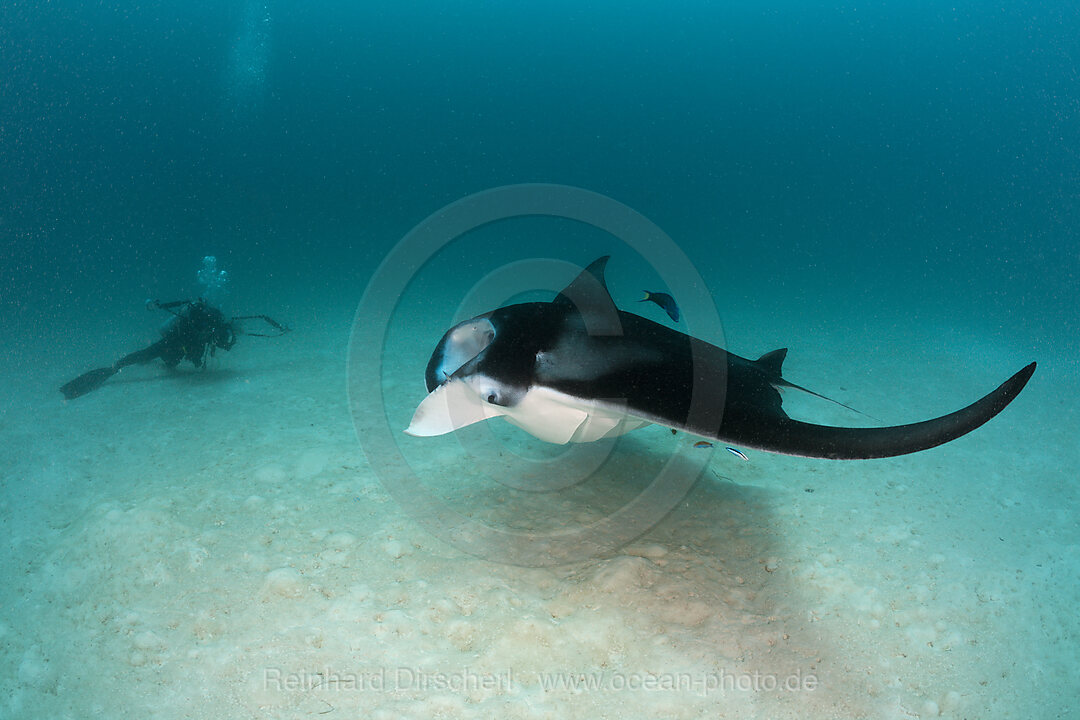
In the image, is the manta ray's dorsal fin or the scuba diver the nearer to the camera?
the manta ray's dorsal fin

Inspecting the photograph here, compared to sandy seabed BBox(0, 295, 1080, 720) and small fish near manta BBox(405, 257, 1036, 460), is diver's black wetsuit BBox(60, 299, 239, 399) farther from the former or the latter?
small fish near manta BBox(405, 257, 1036, 460)

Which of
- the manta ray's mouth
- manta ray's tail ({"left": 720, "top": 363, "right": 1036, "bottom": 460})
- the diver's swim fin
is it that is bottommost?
the diver's swim fin

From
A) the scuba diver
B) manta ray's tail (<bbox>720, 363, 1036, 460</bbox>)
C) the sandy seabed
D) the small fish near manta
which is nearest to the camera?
manta ray's tail (<bbox>720, 363, 1036, 460</bbox>)

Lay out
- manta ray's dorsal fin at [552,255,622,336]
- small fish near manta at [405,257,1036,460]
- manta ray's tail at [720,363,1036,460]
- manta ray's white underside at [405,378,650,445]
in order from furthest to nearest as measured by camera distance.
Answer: manta ray's dorsal fin at [552,255,622,336] → manta ray's white underside at [405,378,650,445] → small fish near manta at [405,257,1036,460] → manta ray's tail at [720,363,1036,460]

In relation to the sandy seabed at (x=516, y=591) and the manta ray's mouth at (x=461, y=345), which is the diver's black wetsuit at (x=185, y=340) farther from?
the manta ray's mouth at (x=461, y=345)

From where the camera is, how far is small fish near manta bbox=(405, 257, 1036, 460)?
1.73 meters

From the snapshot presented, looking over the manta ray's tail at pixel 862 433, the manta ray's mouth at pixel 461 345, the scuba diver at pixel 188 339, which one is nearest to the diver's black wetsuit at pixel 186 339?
the scuba diver at pixel 188 339

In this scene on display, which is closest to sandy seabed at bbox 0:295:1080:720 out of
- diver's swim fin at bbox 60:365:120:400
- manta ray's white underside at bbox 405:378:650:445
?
manta ray's white underside at bbox 405:378:650:445

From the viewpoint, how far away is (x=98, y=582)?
2578mm

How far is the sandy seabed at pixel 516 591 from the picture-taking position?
2.00 m

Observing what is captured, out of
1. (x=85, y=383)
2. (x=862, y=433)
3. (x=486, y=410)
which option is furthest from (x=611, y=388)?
(x=85, y=383)

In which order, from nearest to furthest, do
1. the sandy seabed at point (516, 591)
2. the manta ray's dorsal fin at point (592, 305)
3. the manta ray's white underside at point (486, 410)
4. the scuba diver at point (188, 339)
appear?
the sandy seabed at point (516, 591)
the manta ray's white underside at point (486, 410)
the manta ray's dorsal fin at point (592, 305)
the scuba diver at point (188, 339)

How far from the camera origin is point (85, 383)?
19.2 feet

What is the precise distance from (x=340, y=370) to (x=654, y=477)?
186 inches
